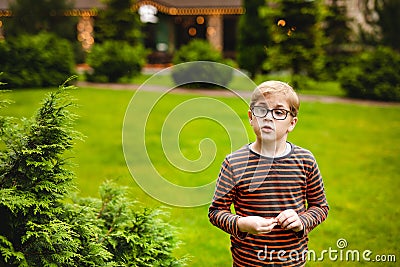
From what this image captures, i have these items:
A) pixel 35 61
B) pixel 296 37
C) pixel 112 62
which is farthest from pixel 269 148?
pixel 112 62

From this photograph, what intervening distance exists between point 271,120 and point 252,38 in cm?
1778

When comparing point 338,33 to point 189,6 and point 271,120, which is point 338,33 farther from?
point 271,120

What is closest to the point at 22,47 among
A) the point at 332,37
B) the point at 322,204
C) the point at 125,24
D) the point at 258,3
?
the point at 125,24

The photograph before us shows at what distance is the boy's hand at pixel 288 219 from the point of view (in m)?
2.05

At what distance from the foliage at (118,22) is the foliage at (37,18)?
318cm

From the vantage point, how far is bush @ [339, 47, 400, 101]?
1410 cm

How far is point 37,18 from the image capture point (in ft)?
71.2

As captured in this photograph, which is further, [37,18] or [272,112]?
[37,18]

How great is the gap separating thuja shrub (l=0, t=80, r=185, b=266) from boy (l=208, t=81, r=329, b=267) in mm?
823

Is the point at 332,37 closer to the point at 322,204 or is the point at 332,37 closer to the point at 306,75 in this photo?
the point at 306,75

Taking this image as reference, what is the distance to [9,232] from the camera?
2.33 m

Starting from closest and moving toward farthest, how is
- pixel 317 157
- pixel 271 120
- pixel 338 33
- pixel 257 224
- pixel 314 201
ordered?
1. pixel 257 224
2. pixel 271 120
3. pixel 314 201
4. pixel 317 157
5. pixel 338 33

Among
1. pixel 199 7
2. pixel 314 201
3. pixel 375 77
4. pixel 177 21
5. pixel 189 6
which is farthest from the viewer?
pixel 177 21

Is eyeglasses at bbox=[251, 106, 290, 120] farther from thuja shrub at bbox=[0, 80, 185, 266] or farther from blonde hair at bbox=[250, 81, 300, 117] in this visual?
thuja shrub at bbox=[0, 80, 185, 266]
